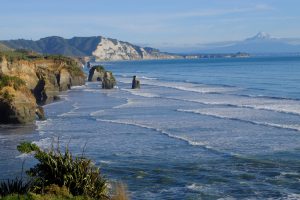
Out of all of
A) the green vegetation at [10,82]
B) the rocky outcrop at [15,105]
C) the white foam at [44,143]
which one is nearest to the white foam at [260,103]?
the rocky outcrop at [15,105]

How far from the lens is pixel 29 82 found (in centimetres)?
7119

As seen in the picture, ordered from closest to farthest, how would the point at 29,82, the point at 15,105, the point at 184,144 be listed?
1. the point at 184,144
2. the point at 15,105
3. the point at 29,82

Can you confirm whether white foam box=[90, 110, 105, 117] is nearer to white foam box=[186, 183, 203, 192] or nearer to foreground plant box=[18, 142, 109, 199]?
white foam box=[186, 183, 203, 192]

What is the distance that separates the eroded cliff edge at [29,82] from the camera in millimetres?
45625

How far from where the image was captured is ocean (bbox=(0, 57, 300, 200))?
24703mm

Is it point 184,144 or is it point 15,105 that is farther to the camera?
point 15,105

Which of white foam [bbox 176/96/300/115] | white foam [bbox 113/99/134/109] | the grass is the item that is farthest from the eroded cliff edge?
the grass

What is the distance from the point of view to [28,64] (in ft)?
244

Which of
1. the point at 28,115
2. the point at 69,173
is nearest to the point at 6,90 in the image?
the point at 28,115

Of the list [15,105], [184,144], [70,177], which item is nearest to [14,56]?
[15,105]

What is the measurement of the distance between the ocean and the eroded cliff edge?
1889mm

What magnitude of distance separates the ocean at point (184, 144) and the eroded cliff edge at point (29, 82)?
1889 mm

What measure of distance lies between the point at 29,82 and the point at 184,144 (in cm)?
4049

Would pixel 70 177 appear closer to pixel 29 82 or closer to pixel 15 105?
pixel 15 105
